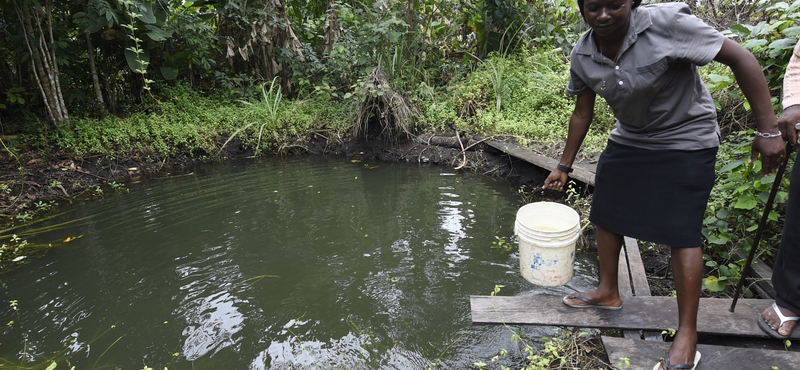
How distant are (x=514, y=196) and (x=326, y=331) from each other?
2.91 meters

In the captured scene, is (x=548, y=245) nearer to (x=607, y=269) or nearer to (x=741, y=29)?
(x=607, y=269)

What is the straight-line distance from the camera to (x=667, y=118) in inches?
67.1

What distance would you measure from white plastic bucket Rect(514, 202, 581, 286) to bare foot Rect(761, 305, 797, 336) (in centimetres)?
81

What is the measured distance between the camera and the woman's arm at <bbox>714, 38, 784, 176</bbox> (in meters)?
1.55

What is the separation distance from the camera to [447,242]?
3.68m

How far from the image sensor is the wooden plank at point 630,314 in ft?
6.53

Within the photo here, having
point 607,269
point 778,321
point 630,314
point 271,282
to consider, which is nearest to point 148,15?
point 271,282

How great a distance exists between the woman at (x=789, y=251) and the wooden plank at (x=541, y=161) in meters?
2.12

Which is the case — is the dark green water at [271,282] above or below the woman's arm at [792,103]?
below

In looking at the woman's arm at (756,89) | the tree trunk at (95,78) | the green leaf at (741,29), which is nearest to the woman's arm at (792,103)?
the woman's arm at (756,89)

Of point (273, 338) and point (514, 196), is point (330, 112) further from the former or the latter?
point (273, 338)

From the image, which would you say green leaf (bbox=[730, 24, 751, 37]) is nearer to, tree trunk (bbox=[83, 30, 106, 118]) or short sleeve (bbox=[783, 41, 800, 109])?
short sleeve (bbox=[783, 41, 800, 109])

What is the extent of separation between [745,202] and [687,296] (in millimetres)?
1070

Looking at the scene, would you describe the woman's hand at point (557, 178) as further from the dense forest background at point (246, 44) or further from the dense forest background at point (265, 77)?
the dense forest background at point (246, 44)
